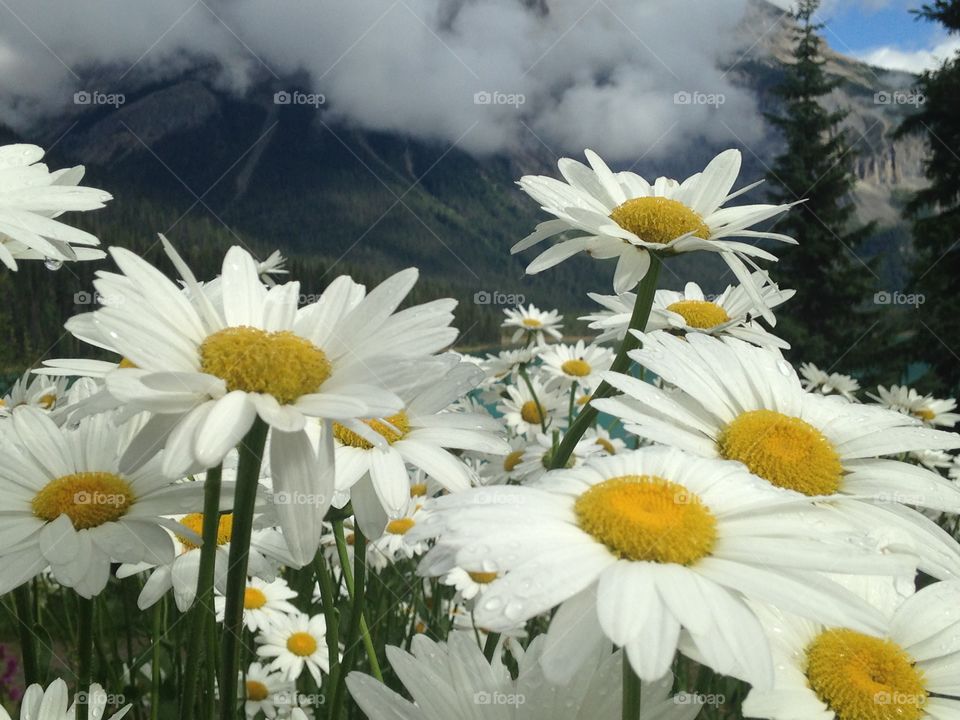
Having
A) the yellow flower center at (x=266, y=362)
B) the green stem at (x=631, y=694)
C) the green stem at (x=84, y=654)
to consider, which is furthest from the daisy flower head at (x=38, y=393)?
the green stem at (x=631, y=694)

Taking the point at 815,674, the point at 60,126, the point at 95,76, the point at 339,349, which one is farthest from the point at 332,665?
the point at 60,126

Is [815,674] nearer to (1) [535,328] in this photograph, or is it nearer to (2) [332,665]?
(2) [332,665]

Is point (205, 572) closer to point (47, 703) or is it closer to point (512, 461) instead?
point (47, 703)

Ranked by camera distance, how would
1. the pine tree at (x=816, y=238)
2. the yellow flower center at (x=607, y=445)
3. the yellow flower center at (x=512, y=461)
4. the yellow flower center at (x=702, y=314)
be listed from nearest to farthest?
1. the yellow flower center at (x=702, y=314)
2. the yellow flower center at (x=607, y=445)
3. the yellow flower center at (x=512, y=461)
4. the pine tree at (x=816, y=238)

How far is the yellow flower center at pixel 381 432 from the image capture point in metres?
0.93

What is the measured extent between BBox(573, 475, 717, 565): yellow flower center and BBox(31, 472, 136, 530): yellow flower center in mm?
608

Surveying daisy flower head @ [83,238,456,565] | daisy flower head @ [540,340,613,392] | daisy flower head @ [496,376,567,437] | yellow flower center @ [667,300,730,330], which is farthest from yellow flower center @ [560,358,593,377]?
daisy flower head @ [83,238,456,565]

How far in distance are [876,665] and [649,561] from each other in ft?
1.14

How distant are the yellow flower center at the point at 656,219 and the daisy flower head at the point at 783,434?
0.41m

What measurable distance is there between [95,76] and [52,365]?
5144cm

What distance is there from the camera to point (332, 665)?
937mm

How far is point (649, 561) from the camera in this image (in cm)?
61

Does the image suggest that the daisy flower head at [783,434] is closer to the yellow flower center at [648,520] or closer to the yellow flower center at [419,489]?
the yellow flower center at [648,520]

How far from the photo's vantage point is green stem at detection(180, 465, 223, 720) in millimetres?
690
